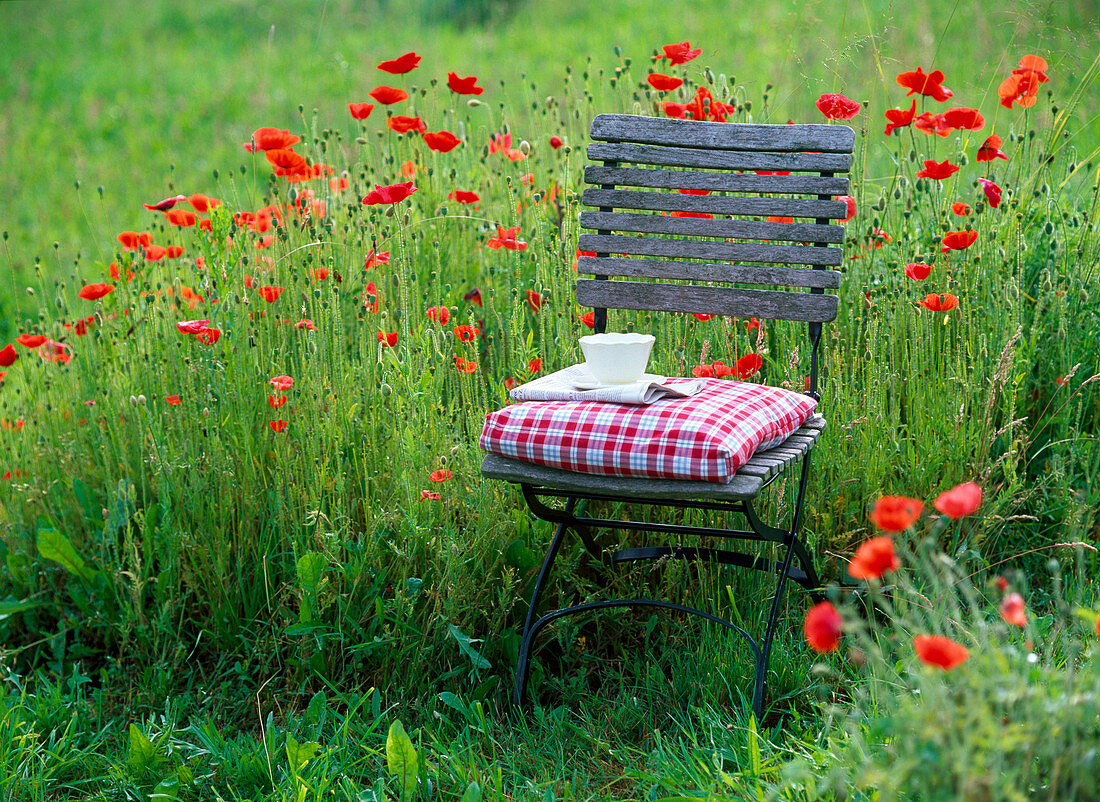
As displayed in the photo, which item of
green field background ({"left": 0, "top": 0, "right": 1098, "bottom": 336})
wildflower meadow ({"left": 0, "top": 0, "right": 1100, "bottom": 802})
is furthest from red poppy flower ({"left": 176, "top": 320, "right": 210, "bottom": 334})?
green field background ({"left": 0, "top": 0, "right": 1098, "bottom": 336})

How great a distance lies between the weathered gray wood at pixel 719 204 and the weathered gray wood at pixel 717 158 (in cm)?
8

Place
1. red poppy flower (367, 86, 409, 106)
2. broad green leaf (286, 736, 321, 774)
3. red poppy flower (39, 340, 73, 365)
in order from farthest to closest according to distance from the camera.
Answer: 1. red poppy flower (39, 340, 73, 365)
2. red poppy flower (367, 86, 409, 106)
3. broad green leaf (286, 736, 321, 774)

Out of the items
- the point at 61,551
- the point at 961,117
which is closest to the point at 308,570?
the point at 61,551

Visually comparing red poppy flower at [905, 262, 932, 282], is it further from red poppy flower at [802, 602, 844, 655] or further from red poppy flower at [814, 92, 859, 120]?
red poppy flower at [802, 602, 844, 655]

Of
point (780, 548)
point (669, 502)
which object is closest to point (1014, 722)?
point (669, 502)

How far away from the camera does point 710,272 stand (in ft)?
8.25

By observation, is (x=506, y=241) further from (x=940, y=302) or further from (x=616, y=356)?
(x=940, y=302)

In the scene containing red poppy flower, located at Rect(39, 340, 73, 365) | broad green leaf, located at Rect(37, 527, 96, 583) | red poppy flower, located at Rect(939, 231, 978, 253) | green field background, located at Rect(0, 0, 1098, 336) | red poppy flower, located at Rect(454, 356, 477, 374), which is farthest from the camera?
green field background, located at Rect(0, 0, 1098, 336)

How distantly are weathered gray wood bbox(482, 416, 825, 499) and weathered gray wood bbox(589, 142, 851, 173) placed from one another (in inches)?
28.3

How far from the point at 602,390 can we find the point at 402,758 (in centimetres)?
80

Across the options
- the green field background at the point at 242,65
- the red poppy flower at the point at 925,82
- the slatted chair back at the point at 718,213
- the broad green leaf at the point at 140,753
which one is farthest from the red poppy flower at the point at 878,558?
the green field background at the point at 242,65

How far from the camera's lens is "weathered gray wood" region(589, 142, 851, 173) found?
2416 mm

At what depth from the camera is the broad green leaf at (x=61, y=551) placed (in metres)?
2.60

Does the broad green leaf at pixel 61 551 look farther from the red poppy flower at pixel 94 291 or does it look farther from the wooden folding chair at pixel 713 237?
the wooden folding chair at pixel 713 237
